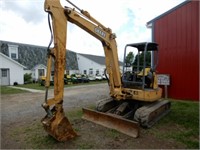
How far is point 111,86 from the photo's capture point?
6.38 m

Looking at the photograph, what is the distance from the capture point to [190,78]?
9.32m

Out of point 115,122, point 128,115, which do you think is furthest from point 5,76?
point 115,122

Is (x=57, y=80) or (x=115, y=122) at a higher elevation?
(x=57, y=80)

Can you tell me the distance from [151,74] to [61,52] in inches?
133

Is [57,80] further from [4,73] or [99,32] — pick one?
[4,73]

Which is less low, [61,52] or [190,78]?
[61,52]

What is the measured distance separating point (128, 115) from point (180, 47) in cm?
524

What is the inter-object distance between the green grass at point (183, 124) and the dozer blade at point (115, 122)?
652mm

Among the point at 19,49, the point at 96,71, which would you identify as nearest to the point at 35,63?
the point at 19,49

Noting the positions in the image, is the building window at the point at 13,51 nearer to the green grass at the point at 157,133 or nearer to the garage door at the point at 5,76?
the garage door at the point at 5,76

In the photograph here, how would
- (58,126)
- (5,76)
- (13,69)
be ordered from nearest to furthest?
1. (58,126)
2. (5,76)
3. (13,69)

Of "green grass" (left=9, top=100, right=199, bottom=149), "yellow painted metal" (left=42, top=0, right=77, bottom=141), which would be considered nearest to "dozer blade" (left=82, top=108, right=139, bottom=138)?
"green grass" (left=9, top=100, right=199, bottom=149)

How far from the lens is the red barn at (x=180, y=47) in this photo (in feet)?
30.0

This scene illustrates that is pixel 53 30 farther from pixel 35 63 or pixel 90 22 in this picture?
pixel 35 63
